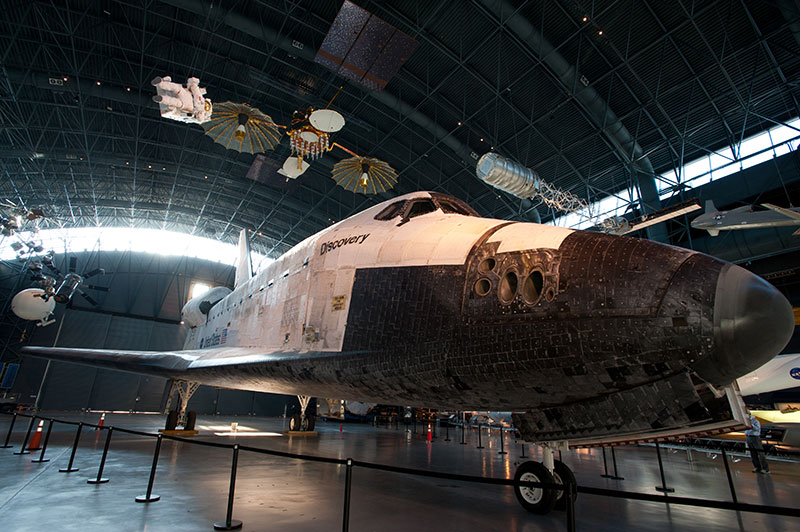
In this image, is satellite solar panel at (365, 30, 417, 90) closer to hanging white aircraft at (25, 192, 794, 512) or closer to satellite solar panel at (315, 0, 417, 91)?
satellite solar panel at (315, 0, 417, 91)

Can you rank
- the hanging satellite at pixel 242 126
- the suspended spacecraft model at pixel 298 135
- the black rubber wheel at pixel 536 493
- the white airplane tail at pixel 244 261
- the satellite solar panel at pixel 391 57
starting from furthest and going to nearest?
the white airplane tail at pixel 244 261
the hanging satellite at pixel 242 126
the suspended spacecraft model at pixel 298 135
the satellite solar panel at pixel 391 57
the black rubber wheel at pixel 536 493

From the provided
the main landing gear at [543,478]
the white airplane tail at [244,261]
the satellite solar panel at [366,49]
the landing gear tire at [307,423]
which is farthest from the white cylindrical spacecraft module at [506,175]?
the main landing gear at [543,478]

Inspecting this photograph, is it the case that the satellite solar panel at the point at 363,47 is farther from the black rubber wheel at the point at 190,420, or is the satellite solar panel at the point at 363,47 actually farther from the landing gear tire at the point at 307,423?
the landing gear tire at the point at 307,423

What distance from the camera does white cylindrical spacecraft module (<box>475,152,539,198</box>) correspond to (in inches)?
466

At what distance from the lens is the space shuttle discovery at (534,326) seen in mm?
1946

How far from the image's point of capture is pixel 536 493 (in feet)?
10.8

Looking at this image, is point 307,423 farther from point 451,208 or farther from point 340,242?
point 451,208

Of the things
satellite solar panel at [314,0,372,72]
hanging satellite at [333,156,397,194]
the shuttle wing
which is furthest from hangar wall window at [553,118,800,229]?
the shuttle wing

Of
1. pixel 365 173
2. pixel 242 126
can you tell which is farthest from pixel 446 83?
pixel 242 126

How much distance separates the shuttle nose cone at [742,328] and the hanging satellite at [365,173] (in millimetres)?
11247

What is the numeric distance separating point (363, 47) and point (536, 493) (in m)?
10.1

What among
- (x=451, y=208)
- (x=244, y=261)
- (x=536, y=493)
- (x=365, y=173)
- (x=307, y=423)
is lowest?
(x=307, y=423)

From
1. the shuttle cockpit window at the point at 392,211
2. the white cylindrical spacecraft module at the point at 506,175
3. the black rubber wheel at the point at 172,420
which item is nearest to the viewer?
the shuttle cockpit window at the point at 392,211

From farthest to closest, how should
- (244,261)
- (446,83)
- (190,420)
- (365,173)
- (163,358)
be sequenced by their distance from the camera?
(446,83), (365,173), (244,261), (190,420), (163,358)
